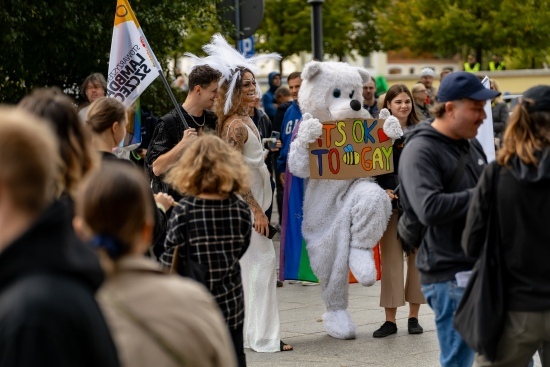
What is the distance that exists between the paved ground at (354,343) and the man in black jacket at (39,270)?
179 inches

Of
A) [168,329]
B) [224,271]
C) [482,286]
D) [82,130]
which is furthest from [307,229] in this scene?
[168,329]

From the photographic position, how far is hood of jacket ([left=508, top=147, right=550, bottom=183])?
14.1ft

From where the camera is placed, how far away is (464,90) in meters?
4.91

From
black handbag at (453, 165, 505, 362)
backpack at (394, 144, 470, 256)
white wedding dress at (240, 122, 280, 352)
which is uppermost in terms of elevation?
backpack at (394, 144, 470, 256)

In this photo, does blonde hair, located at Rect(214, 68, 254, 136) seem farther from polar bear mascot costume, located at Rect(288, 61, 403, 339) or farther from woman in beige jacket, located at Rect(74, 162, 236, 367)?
woman in beige jacket, located at Rect(74, 162, 236, 367)

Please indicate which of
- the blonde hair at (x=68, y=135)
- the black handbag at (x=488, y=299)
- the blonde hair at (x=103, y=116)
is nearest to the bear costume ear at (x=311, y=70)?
the blonde hair at (x=103, y=116)

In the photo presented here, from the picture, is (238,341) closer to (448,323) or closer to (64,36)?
(448,323)

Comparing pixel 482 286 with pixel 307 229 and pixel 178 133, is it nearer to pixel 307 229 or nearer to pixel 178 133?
pixel 178 133

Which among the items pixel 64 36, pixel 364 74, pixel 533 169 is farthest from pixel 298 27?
pixel 533 169

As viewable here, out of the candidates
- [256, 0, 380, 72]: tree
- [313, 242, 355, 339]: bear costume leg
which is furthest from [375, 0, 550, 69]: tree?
[313, 242, 355, 339]: bear costume leg

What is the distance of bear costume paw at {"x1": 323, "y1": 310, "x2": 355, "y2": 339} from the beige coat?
194 inches

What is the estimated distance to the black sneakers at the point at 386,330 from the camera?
7.80m

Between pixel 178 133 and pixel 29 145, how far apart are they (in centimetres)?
441

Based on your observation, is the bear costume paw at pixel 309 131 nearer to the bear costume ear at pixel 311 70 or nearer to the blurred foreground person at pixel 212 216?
the bear costume ear at pixel 311 70
